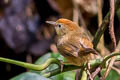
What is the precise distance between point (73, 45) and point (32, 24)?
240 centimetres

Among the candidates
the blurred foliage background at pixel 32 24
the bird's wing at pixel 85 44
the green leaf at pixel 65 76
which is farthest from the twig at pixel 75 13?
the green leaf at pixel 65 76

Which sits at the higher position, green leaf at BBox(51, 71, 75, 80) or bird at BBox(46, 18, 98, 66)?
bird at BBox(46, 18, 98, 66)

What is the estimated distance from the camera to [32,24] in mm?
4402

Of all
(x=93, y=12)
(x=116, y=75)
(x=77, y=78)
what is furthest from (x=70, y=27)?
(x=93, y=12)

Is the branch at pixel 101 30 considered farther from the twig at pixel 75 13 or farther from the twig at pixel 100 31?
the twig at pixel 75 13

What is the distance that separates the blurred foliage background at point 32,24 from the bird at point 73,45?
1681 mm

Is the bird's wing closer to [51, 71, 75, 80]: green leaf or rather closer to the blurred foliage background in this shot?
[51, 71, 75, 80]: green leaf

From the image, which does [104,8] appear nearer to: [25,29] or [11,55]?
[25,29]

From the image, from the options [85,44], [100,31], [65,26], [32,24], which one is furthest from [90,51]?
[32,24]

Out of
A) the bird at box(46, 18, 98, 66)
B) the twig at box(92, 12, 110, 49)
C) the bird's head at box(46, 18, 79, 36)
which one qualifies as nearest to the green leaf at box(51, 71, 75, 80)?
the bird at box(46, 18, 98, 66)

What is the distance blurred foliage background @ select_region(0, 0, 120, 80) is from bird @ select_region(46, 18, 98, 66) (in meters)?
1.68

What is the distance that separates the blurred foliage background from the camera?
421 cm

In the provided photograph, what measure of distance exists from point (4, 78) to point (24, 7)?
3.33 ft

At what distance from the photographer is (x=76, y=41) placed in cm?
209
